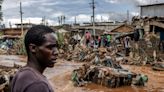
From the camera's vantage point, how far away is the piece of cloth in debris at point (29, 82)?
1.92m

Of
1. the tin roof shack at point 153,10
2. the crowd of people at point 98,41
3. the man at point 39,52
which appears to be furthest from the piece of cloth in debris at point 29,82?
the tin roof shack at point 153,10

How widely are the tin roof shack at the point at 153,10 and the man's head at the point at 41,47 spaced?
35901 mm

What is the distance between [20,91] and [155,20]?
96.2 feet

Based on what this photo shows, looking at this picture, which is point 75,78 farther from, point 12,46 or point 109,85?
point 12,46

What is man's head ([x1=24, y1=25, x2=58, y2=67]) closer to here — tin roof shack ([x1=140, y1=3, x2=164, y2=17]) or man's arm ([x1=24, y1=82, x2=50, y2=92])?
man's arm ([x1=24, y1=82, x2=50, y2=92])

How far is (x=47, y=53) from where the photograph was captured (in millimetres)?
2102

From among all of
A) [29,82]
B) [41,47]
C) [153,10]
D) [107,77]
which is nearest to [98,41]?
[153,10]

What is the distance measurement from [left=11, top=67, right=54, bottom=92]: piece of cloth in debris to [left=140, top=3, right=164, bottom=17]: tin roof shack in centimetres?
3602

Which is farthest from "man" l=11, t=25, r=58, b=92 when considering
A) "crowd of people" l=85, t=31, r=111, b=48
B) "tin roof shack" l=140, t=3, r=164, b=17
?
"tin roof shack" l=140, t=3, r=164, b=17

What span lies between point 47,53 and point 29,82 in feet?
0.76

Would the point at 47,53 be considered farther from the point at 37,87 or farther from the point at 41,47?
the point at 37,87

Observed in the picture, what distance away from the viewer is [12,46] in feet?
159

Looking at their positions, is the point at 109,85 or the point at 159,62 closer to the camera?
the point at 109,85

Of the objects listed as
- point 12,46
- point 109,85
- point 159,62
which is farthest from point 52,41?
point 12,46
